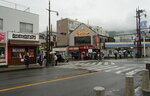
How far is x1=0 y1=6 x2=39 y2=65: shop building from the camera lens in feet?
56.3

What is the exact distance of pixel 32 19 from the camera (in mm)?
20062

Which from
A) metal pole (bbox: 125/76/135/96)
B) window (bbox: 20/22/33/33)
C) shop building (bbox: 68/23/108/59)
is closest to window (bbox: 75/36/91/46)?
shop building (bbox: 68/23/108/59)

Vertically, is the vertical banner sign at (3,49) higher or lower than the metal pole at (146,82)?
higher

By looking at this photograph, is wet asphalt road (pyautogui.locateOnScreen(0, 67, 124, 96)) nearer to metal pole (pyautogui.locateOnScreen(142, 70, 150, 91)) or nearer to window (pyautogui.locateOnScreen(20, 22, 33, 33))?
metal pole (pyautogui.locateOnScreen(142, 70, 150, 91))

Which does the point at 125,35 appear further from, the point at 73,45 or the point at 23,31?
the point at 23,31

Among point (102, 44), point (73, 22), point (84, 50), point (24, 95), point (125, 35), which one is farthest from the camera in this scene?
point (125, 35)

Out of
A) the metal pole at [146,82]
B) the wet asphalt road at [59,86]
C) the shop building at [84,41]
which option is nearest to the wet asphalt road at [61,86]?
the wet asphalt road at [59,86]

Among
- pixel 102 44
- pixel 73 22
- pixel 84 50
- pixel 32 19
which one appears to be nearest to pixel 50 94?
pixel 32 19

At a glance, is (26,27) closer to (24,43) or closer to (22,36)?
(22,36)

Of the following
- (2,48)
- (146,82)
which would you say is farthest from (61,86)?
(2,48)

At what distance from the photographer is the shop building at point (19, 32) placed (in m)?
17.1

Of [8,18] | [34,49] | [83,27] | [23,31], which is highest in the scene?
[83,27]

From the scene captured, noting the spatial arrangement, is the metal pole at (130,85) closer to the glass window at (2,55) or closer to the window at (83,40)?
the glass window at (2,55)

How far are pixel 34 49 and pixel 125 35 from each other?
200 ft
